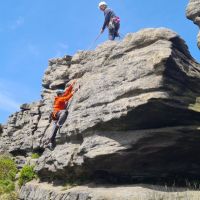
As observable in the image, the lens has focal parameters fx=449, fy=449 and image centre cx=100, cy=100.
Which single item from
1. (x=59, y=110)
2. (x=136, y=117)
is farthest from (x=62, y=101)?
(x=136, y=117)

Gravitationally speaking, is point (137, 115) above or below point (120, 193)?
above

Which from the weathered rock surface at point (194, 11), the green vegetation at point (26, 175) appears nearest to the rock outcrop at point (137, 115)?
the green vegetation at point (26, 175)

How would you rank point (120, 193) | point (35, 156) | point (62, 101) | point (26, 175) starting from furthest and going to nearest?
point (35, 156)
point (26, 175)
point (62, 101)
point (120, 193)

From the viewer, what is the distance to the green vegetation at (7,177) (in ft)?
89.1

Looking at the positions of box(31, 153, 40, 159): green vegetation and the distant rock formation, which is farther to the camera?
box(31, 153, 40, 159): green vegetation

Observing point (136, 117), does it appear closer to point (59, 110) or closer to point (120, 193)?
point (120, 193)

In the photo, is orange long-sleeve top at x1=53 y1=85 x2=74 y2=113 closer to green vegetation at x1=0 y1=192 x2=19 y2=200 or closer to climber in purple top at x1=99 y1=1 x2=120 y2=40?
climber in purple top at x1=99 y1=1 x2=120 y2=40

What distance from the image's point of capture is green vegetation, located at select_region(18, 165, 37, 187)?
90.8 ft

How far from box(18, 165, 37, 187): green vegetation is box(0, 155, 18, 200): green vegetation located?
85cm

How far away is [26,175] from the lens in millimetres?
27875

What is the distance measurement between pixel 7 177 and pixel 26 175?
2.75 metres

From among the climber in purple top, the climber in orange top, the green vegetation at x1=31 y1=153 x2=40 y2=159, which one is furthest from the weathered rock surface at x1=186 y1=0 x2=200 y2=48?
the green vegetation at x1=31 y1=153 x2=40 y2=159

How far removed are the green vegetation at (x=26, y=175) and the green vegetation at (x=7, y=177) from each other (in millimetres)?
850

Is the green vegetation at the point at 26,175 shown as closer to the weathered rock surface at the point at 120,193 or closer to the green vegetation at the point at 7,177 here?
the green vegetation at the point at 7,177
